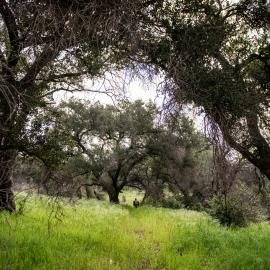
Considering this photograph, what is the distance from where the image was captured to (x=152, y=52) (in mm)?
6629

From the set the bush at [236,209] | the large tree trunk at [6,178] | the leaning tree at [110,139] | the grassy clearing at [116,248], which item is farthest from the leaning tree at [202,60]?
the leaning tree at [110,139]

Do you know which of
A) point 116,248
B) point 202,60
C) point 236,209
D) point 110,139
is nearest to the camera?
point 202,60

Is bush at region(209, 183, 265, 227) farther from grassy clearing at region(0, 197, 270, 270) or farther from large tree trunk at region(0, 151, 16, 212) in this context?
large tree trunk at region(0, 151, 16, 212)

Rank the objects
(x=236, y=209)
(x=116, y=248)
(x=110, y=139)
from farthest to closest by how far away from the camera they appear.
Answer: (x=110, y=139) < (x=236, y=209) < (x=116, y=248)

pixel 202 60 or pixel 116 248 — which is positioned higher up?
pixel 202 60

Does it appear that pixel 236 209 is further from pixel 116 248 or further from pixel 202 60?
pixel 202 60

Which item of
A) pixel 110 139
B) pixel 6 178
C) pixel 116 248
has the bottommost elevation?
pixel 116 248

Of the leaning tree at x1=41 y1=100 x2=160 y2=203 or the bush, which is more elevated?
the leaning tree at x1=41 y1=100 x2=160 y2=203

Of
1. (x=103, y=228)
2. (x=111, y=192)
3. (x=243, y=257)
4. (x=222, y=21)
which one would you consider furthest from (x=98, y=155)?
(x=222, y=21)

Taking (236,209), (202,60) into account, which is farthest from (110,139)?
(202,60)

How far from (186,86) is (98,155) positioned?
30.6m

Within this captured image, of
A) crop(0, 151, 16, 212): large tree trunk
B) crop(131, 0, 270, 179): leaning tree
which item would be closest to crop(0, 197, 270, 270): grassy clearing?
crop(0, 151, 16, 212): large tree trunk

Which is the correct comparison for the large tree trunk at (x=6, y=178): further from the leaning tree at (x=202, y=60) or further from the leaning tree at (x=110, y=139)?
the leaning tree at (x=110, y=139)

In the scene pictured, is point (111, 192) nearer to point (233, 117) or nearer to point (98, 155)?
point (98, 155)
